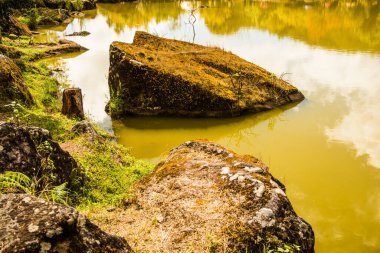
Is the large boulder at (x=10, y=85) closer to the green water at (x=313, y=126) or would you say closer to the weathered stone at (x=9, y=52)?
the green water at (x=313, y=126)

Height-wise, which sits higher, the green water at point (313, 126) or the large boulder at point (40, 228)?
the large boulder at point (40, 228)

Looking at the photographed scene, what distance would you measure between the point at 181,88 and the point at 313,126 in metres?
3.43

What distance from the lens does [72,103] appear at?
8.45 meters

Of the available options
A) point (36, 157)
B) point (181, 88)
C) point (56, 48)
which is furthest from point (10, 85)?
point (56, 48)

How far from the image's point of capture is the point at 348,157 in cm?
725

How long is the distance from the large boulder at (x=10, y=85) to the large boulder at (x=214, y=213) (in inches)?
177

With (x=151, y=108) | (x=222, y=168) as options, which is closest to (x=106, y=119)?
(x=151, y=108)

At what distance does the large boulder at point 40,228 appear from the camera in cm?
226

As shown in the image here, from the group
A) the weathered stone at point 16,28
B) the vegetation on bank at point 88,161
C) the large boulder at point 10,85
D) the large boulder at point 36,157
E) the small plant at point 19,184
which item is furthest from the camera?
the weathered stone at point 16,28

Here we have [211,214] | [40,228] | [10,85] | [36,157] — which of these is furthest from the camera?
[10,85]

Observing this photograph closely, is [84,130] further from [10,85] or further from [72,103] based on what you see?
[10,85]

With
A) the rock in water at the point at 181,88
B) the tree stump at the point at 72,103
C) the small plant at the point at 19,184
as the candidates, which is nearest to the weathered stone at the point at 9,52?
the rock in water at the point at 181,88

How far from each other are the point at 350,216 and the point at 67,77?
10.6 meters

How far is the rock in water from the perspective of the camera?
934cm
